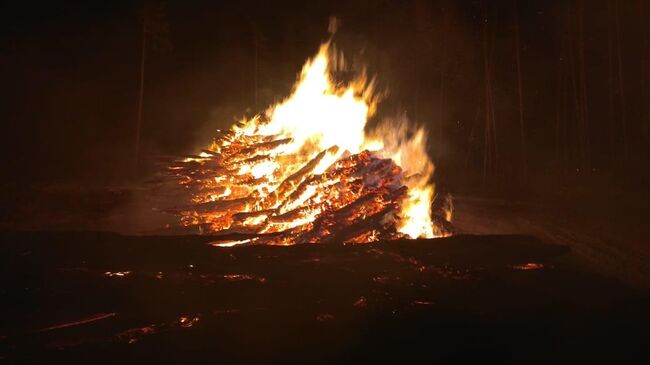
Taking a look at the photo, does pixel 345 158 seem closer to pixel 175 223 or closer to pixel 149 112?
pixel 175 223

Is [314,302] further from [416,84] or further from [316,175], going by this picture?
[416,84]

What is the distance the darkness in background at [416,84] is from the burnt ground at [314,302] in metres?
6.55

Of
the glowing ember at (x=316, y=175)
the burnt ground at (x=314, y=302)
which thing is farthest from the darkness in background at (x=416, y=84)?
the burnt ground at (x=314, y=302)

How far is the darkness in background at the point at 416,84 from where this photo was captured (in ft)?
43.1

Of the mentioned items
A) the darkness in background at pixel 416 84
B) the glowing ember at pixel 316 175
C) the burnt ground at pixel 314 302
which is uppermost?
the darkness in background at pixel 416 84

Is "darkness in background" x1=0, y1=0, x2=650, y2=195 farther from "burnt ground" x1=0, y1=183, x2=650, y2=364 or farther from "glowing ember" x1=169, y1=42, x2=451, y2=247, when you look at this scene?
"burnt ground" x1=0, y1=183, x2=650, y2=364

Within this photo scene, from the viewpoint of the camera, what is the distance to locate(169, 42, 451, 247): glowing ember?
5.38m

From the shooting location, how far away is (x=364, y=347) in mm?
3094

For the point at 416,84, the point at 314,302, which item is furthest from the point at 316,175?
the point at 416,84

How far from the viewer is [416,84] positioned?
582 inches

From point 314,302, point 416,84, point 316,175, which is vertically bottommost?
point 314,302

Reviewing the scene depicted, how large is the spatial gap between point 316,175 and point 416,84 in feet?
32.5

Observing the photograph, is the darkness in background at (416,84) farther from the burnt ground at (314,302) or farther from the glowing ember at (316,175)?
the burnt ground at (314,302)

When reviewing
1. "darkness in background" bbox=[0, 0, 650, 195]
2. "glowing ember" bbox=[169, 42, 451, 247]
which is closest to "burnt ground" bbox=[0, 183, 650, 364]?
"glowing ember" bbox=[169, 42, 451, 247]
